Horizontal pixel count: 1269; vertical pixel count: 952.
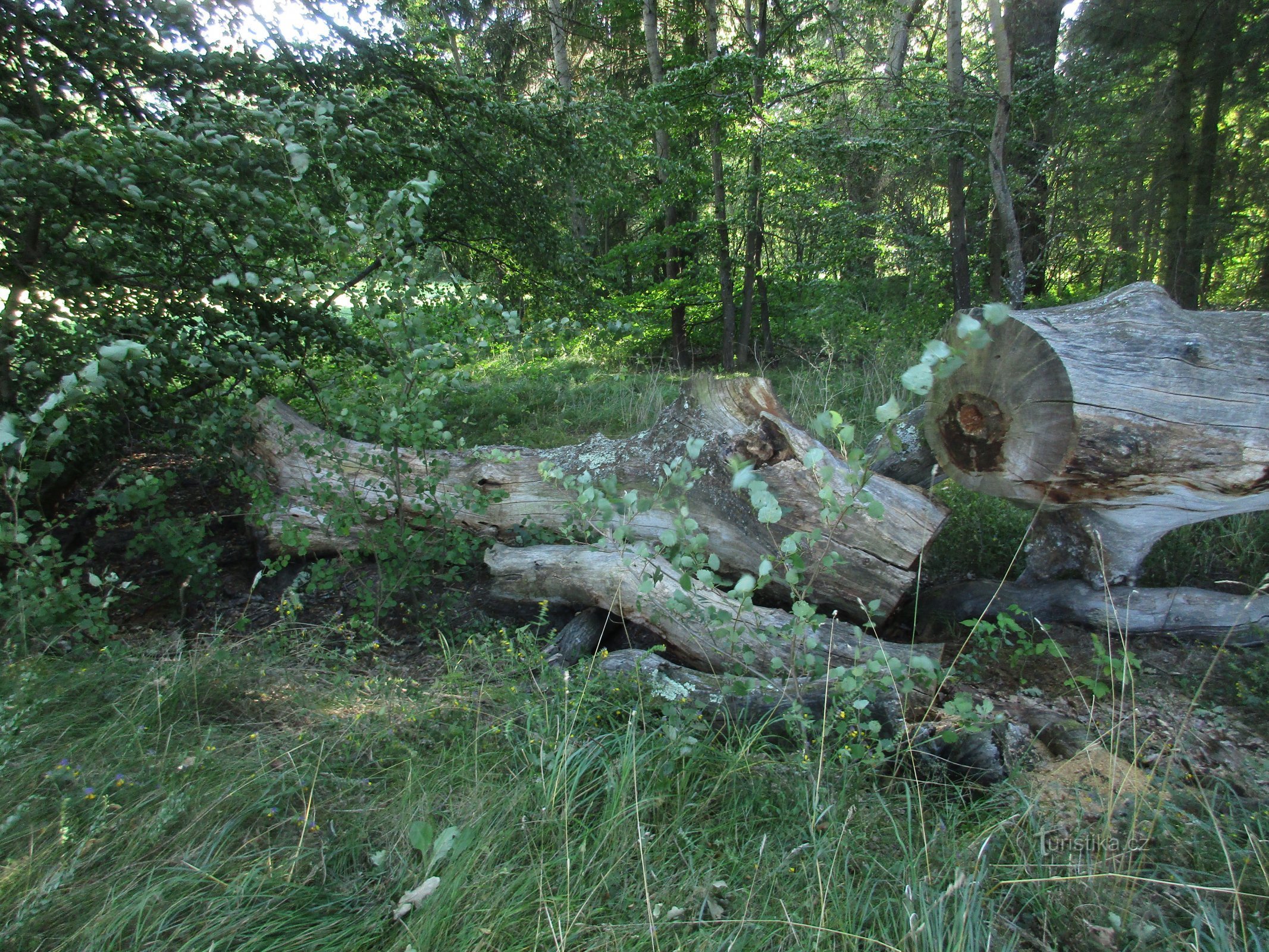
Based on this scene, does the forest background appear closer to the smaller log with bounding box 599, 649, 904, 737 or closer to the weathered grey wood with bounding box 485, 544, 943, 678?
the smaller log with bounding box 599, 649, 904, 737

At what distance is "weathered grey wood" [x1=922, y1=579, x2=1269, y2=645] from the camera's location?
10.4ft

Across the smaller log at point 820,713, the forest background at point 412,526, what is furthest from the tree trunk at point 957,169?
the smaller log at point 820,713

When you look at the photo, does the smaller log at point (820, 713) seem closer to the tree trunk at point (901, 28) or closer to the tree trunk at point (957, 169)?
the tree trunk at point (957, 169)

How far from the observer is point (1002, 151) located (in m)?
8.18

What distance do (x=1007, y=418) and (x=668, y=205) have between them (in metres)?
9.85

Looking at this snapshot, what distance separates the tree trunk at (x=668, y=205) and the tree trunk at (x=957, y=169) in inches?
138

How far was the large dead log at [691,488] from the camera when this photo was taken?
3289 millimetres

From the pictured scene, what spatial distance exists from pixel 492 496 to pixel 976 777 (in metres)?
2.46

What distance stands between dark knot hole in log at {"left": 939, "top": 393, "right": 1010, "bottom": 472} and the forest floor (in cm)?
97

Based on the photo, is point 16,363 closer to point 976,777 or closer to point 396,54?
point 396,54

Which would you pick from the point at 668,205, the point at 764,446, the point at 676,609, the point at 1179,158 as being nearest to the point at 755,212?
the point at 668,205

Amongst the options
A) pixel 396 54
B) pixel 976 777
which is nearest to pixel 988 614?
pixel 976 777

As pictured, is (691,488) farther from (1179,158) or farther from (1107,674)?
(1179,158)

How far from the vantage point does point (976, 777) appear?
90.2 inches
